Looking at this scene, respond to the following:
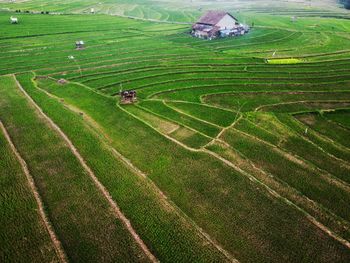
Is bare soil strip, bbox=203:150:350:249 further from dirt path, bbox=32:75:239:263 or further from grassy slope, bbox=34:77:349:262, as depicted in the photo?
dirt path, bbox=32:75:239:263

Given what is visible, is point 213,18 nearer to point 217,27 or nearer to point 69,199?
point 217,27

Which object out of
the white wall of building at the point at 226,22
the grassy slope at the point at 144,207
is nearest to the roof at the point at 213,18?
the white wall of building at the point at 226,22

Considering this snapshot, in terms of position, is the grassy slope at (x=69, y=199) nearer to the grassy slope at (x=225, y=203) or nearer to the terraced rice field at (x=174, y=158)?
the terraced rice field at (x=174, y=158)

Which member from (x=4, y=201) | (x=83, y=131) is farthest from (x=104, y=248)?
(x=83, y=131)

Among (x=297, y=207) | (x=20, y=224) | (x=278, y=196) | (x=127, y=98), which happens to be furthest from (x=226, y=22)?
(x=20, y=224)

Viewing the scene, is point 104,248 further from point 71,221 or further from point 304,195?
point 304,195

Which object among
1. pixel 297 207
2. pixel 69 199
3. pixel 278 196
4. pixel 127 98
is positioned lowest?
pixel 297 207

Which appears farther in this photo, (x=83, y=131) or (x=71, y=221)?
(x=83, y=131)
